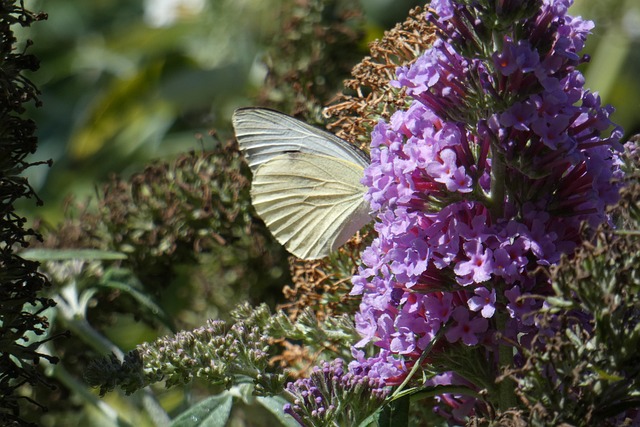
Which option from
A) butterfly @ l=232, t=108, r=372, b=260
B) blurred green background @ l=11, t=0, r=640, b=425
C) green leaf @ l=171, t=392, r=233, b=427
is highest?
blurred green background @ l=11, t=0, r=640, b=425

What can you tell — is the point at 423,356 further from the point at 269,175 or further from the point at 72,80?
the point at 72,80

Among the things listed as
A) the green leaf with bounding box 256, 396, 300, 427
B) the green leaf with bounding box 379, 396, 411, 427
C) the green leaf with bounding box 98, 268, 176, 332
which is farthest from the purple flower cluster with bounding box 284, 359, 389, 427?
the green leaf with bounding box 98, 268, 176, 332

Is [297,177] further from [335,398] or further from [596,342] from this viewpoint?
[596,342]

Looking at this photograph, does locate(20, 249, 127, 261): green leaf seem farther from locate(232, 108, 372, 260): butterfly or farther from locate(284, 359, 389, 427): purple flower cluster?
locate(284, 359, 389, 427): purple flower cluster

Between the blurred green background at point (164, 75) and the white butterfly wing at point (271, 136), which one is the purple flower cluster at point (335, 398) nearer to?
the white butterfly wing at point (271, 136)

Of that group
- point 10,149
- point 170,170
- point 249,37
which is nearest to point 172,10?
point 249,37

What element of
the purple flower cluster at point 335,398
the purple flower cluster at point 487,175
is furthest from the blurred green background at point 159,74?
the purple flower cluster at point 335,398

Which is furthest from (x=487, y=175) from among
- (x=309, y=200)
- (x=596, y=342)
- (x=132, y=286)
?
(x=132, y=286)
